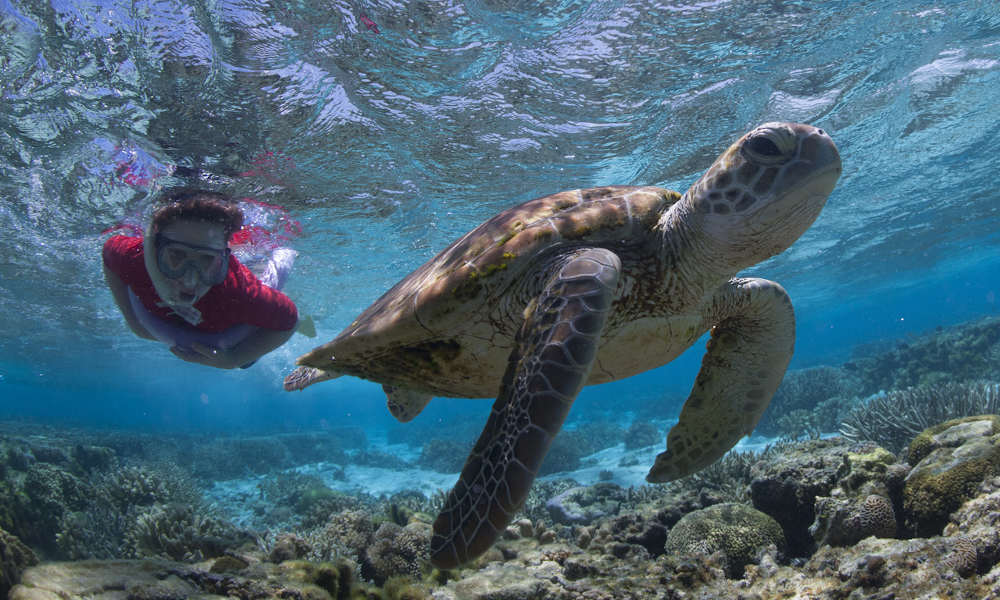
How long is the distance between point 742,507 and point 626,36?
6681 millimetres

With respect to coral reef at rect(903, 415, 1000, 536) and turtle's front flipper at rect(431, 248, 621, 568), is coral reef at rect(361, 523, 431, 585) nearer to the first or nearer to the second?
turtle's front flipper at rect(431, 248, 621, 568)

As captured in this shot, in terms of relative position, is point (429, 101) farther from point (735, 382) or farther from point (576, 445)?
point (576, 445)

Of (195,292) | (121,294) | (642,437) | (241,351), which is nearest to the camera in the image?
(195,292)

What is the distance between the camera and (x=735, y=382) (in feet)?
12.1

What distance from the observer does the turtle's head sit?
96.6 inches

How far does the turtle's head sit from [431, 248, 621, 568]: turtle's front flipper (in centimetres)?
95

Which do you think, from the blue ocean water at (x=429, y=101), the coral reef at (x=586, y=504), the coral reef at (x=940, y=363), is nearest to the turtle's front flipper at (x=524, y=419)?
the coral reef at (x=586, y=504)

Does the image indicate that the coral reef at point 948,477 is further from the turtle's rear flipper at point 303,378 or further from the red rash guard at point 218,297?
the red rash guard at point 218,297

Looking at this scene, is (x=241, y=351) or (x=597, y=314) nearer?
(x=597, y=314)

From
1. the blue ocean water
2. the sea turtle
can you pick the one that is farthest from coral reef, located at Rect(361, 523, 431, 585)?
the blue ocean water

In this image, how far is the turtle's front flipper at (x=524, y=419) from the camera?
1.94 meters

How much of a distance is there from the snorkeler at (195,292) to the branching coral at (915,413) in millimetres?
9437

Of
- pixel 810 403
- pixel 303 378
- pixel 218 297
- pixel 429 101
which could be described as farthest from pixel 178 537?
pixel 810 403

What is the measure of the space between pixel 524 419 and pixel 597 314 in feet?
2.00
